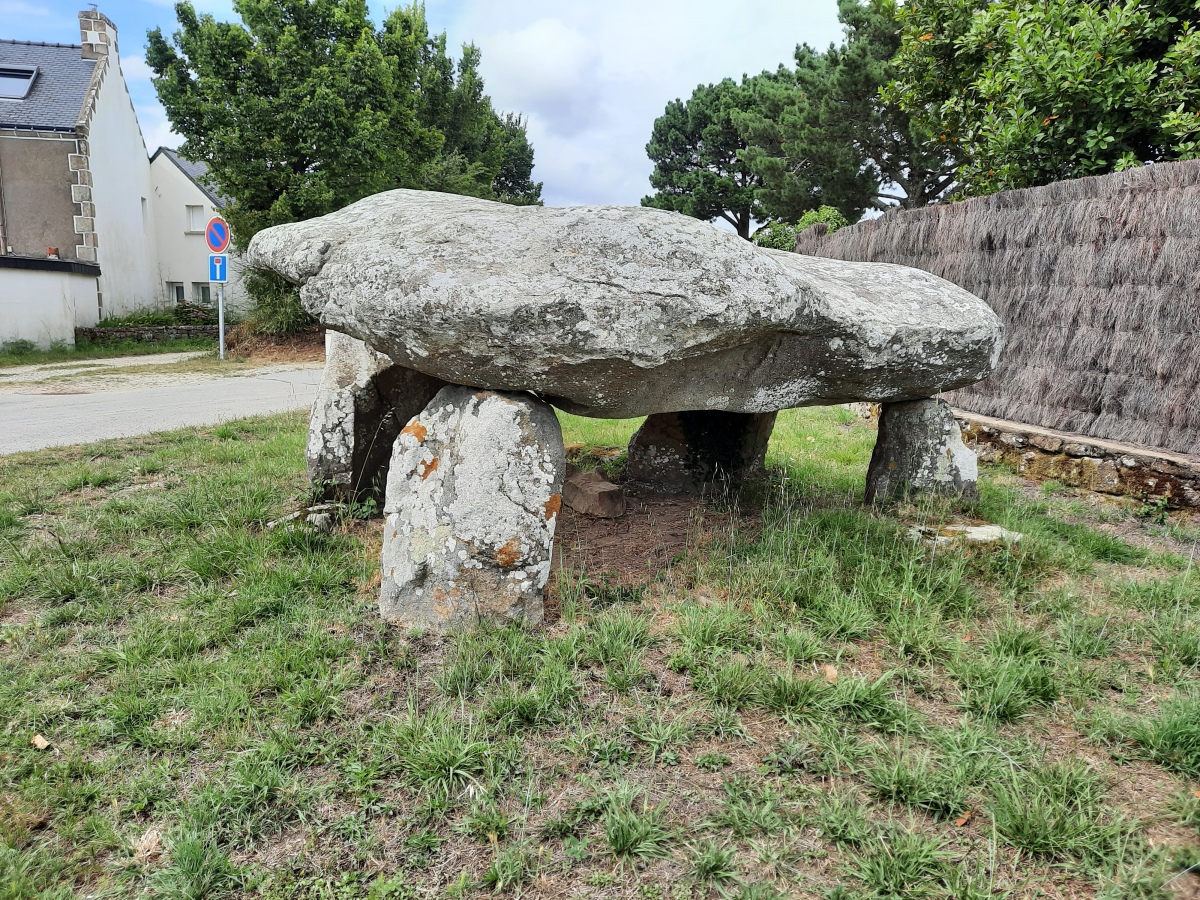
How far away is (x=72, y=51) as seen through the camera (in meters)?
21.8

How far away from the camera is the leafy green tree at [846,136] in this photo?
19.4m

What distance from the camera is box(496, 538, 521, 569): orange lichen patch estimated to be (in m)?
3.03

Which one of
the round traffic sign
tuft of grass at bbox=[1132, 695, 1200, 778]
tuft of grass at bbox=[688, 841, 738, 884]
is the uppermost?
the round traffic sign

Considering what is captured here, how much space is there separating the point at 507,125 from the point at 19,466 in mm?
41425

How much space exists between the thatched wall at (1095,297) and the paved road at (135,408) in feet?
24.3

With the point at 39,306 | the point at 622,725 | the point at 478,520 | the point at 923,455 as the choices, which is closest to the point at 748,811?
the point at 622,725

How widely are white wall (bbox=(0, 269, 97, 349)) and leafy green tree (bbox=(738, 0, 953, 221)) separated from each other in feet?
65.2

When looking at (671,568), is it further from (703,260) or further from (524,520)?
(703,260)

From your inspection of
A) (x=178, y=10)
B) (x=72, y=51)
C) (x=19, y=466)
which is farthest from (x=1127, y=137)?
(x=72, y=51)

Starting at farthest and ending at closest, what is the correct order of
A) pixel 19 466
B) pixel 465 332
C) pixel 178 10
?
pixel 178 10 → pixel 19 466 → pixel 465 332

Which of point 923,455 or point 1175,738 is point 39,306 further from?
point 1175,738

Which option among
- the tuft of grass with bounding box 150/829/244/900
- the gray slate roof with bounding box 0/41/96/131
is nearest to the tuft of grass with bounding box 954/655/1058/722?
the tuft of grass with bounding box 150/829/244/900

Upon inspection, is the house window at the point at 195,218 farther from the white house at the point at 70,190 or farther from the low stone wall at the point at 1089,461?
the low stone wall at the point at 1089,461

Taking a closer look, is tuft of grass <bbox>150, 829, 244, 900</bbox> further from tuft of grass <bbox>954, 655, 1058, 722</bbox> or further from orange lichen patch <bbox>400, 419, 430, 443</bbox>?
tuft of grass <bbox>954, 655, 1058, 722</bbox>
